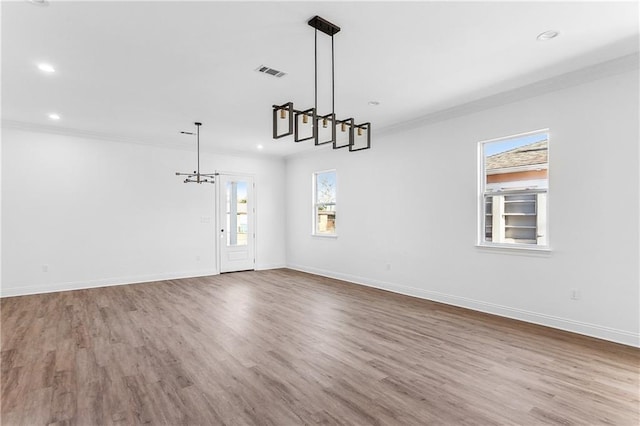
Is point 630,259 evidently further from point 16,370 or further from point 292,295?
point 16,370

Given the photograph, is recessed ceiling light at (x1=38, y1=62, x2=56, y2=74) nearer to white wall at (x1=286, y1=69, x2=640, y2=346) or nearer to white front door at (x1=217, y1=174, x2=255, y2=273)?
white front door at (x1=217, y1=174, x2=255, y2=273)

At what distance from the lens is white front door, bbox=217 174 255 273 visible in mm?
7730

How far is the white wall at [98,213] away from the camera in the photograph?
5.62 metres

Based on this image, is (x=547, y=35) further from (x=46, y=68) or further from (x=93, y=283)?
(x=93, y=283)

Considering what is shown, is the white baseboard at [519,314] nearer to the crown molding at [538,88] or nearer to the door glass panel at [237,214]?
the crown molding at [538,88]

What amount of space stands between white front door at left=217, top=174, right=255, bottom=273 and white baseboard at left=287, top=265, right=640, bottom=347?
2.98 m

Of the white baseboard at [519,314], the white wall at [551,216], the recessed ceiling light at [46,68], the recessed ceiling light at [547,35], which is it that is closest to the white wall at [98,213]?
the recessed ceiling light at [46,68]

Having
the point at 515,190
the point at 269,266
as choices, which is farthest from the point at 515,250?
the point at 269,266

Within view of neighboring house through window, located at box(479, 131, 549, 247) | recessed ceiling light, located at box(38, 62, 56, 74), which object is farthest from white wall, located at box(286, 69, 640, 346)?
recessed ceiling light, located at box(38, 62, 56, 74)

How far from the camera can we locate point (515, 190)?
170 inches

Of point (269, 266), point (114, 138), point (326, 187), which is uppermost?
point (114, 138)

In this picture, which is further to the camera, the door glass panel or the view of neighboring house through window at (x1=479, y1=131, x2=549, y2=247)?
the door glass panel

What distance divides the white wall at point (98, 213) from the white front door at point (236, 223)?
0.23 meters

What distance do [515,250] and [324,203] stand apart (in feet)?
13.6
